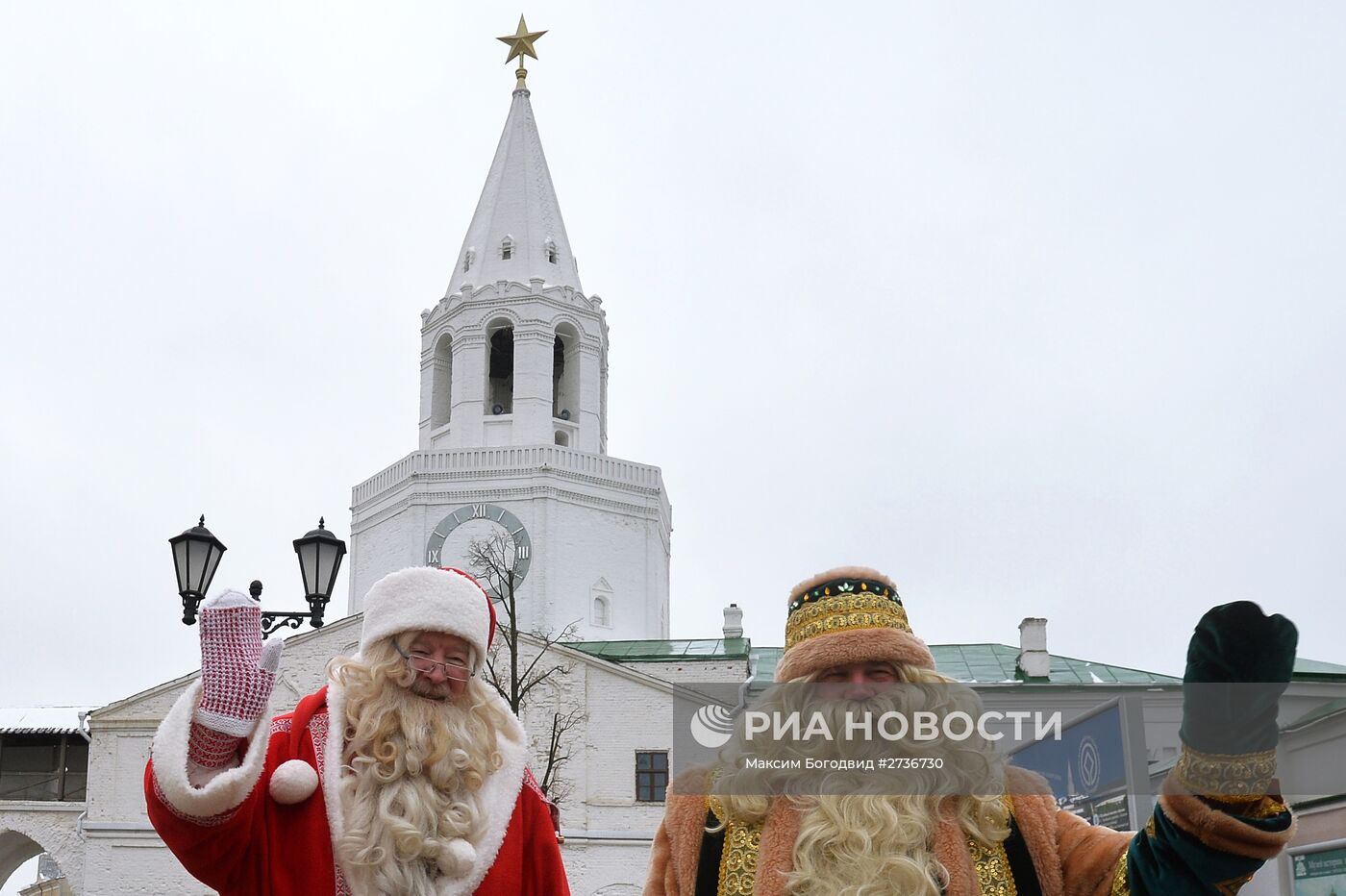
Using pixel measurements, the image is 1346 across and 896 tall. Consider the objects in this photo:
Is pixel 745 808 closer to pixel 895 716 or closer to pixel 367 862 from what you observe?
pixel 895 716

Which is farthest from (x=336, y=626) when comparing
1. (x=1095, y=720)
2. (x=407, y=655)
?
(x=407, y=655)

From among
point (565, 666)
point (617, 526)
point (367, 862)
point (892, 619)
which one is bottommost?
point (367, 862)

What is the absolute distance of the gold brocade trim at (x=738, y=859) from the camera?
3463 mm

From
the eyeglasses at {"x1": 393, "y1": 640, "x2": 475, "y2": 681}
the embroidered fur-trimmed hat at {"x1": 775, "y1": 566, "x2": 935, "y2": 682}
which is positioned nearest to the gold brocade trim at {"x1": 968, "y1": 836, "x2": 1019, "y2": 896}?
the embroidered fur-trimmed hat at {"x1": 775, "y1": 566, "x2": 935, "y2": 682}

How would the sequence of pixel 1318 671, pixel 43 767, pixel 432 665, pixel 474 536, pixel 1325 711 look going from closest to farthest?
1. pixel 432 665
2. pixel 1325 711
3. pixel 1318 671
4. pixel 474 536
5. pixel 43 767

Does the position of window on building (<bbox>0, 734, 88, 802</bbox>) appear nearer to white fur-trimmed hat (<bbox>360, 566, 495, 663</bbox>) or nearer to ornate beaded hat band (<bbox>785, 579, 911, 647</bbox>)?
white fur-trimmed hat (<bbox>360, 566, 495, 663</bbox>)

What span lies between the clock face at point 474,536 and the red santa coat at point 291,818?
3298 centimetres

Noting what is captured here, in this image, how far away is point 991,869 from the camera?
336 cm

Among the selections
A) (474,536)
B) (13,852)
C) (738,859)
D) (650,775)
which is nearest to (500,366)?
(474,536)

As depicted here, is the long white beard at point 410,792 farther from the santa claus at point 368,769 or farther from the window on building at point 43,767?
the window on building at point 43,767

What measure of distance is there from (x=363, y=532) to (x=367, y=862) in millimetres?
37129

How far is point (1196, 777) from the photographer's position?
261 centimetres

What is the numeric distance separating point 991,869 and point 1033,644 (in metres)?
29.6

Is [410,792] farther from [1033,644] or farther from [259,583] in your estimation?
[1033,644]
